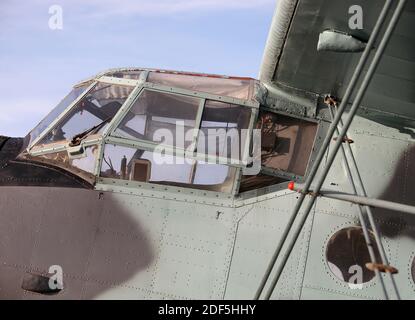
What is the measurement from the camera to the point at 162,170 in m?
6.03

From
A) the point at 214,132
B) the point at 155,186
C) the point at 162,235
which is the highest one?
the point at 214,132

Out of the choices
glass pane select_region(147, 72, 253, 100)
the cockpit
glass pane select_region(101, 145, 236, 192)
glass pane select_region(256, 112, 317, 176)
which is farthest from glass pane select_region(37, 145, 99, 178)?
glass pane select_region(256, 112, 317, 176)

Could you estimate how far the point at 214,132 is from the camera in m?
6.17

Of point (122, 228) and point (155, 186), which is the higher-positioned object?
point (155, 186)

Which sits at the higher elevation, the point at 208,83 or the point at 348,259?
the point at 208,83

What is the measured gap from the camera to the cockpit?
6016 millimetres

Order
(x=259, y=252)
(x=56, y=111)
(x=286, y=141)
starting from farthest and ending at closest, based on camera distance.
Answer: (x=56, y=111) → (x=286, y=141) → (x=259, y=252)

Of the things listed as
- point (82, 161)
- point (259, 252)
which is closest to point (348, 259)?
point (259, 252)

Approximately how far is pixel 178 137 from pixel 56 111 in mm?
1624

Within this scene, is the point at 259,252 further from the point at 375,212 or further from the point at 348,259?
the point at 375,212
